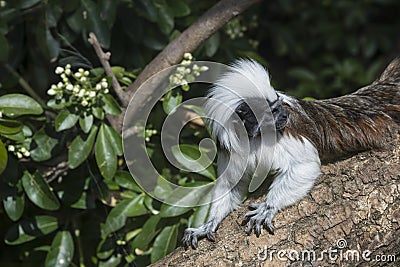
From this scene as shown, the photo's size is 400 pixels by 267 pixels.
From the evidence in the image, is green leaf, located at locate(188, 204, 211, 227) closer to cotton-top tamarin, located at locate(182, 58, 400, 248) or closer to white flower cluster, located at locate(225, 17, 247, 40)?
cotton-top tamarin, located at locate(182, 58, 400, 248)

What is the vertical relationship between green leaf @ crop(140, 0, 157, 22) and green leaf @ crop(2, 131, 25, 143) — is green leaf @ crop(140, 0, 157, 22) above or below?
above

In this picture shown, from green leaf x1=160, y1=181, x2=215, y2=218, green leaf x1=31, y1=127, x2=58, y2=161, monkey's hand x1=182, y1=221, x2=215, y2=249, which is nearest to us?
monkey's hand x1=182, y1=221, x2=215, y2=249

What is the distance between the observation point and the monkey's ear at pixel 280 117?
7.08 ft

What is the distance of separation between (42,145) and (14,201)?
0.22 m

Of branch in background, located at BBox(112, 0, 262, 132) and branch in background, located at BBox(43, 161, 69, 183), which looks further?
branch in background, located at BBox(43, 161, 69, 183)

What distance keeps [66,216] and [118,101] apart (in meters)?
0.50

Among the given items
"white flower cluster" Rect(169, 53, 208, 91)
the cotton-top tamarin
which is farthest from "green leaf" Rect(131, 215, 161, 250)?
"white flower cluster" Rect(169, 53, 208, 91)

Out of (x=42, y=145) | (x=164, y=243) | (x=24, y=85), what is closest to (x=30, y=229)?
(x=42, y=145)

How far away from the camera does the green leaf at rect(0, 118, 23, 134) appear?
2.35m

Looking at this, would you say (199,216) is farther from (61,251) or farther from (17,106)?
(17,106)

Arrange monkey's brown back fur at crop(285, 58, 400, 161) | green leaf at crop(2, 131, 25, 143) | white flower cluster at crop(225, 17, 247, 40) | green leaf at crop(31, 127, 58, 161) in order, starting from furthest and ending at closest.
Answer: white flower cluster at crop(225, 17, 247, 40)
green leaf at crop(31, 127, 58, 161)
green leaf at crop(2, 131, 25, 143)
monkey's brown back fur at crop(285, 58, 400, 161)

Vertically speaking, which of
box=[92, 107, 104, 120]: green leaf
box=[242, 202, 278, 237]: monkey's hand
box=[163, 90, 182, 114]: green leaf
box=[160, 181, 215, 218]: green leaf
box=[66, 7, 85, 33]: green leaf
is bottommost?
box=[160, 181, 215, 218]: green leaf

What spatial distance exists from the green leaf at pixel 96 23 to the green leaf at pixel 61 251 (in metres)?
0.75

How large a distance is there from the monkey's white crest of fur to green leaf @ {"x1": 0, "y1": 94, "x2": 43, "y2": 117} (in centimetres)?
66
